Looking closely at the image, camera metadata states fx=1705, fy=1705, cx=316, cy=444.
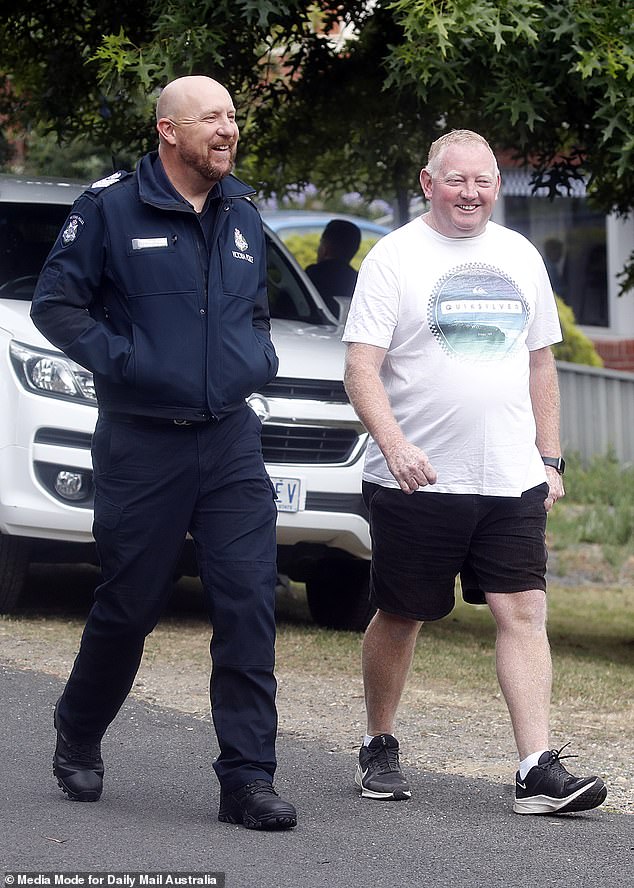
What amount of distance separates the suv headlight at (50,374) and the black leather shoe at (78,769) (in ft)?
8.54

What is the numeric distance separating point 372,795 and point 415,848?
1.86 feet

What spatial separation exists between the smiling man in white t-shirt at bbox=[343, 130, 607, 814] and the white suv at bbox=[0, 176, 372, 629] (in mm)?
2435

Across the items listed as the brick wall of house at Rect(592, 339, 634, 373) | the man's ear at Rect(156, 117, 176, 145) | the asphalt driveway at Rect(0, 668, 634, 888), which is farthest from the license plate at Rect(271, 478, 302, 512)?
the brick wall of house at Rect(592, 339, 634, 373)

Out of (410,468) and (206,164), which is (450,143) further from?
(410,468)

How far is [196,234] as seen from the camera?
14.8 feet

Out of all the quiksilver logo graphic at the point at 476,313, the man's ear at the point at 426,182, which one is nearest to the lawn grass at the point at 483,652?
the quiksilver logo graphic at the point at 476,313

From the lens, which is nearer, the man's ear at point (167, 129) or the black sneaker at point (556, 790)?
the man's ear at point (167, 129)

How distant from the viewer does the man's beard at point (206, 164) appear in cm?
446

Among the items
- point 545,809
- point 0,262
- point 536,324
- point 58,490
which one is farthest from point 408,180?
point 545,809

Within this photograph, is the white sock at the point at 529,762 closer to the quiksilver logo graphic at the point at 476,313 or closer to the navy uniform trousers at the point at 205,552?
the navy uniform trousers at the point at 205,552

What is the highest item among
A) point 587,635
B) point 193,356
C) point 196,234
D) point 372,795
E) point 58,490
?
point 196,234

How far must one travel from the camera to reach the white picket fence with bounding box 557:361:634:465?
16156 mm

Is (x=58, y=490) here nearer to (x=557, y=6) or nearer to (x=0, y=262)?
(x=0, y=262)

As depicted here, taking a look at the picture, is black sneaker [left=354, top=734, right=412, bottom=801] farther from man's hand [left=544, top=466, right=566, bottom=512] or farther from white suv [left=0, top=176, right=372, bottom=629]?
white suv [left=0, top=176, right=372, bottom=629]
